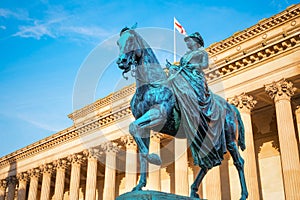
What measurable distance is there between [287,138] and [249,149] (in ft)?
7.57

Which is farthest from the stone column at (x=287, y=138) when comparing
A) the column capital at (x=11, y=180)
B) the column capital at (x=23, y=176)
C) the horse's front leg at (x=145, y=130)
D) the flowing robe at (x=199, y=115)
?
the column capital at (x=11, y=180)

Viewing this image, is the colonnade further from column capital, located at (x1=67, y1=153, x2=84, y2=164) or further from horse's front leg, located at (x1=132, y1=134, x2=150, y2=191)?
horse's front leg, located at (x1=132, y1=134, x2=150, y2=191)

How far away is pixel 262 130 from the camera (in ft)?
89.9

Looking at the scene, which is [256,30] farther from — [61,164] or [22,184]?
[22,184]

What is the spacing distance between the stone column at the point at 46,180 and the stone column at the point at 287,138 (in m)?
24.6

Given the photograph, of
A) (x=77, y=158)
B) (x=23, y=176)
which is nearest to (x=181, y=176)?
(x=77, y=158)

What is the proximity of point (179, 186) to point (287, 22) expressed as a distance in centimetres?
1294

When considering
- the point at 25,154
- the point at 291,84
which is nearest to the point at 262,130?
the point at 291,84

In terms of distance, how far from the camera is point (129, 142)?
2989 centimetres

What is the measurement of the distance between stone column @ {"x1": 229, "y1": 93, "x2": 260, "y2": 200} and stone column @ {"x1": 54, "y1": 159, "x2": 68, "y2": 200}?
19668 mm

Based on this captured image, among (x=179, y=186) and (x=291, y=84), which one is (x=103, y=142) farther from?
(x=291, y=84)

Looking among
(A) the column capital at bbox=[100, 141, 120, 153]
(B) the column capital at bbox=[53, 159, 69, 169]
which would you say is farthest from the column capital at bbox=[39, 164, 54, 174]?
(A) the column capital at bbox=[100, 141, 120, 153]

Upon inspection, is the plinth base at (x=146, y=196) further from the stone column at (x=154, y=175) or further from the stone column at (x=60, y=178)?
the stone column at (x=60, y=178)

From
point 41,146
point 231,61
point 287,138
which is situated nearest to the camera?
point 287,138
